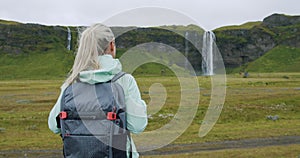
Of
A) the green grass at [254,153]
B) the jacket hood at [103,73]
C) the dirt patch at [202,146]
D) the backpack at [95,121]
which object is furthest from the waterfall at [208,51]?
the backpack at [95,121]

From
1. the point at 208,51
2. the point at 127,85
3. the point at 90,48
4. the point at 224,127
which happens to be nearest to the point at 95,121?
the point at 127,85

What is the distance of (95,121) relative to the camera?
4.69 m

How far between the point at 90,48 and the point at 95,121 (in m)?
0.89

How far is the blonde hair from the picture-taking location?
491cm

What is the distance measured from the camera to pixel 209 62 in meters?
198

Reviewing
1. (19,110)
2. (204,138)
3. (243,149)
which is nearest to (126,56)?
(243,149)

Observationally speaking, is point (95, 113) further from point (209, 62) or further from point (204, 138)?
point (209, 62)

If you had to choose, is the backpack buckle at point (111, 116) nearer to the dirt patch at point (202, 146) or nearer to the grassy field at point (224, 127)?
Result: the grassy field at point (224, 127)

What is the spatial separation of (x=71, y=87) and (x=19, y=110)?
39.9m

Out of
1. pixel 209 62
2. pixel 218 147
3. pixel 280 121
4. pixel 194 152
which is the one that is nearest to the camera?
pixel 194 152

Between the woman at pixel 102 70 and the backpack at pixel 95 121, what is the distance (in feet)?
0.33

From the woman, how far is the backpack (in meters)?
0.10

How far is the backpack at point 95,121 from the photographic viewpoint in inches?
183

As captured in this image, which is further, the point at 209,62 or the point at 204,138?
the point at 209,62
